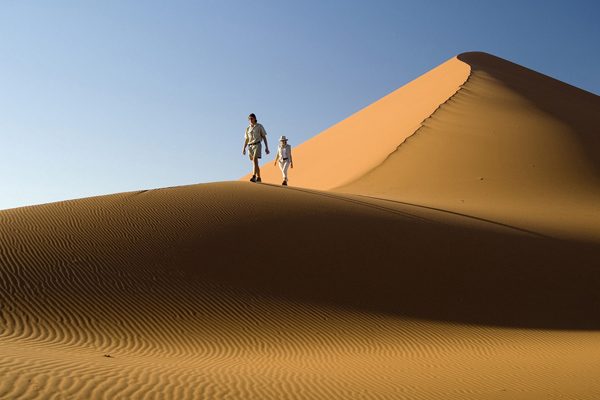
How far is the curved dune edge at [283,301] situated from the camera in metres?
6.87

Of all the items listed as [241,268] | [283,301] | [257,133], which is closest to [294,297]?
[283,301]

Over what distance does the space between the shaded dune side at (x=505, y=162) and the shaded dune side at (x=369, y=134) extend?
119 cm

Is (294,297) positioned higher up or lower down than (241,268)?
lower down

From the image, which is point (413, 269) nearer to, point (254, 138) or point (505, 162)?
point (254, 138)

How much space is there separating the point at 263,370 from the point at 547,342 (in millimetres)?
4994

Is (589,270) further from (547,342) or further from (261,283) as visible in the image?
(261,283)

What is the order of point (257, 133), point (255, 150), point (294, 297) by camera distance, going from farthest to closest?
1. point (255, 150)
2. point (257, 133)
3. point (294, 297)

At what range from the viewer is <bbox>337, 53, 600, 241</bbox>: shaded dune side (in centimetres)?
2086

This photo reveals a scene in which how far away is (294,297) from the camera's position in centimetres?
1119

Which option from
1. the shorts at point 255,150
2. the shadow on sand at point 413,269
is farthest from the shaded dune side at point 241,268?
the shorts at point 255,150

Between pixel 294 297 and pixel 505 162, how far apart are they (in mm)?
18156

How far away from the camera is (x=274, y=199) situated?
1577 centimetres

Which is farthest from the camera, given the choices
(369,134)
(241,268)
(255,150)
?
(369,134)

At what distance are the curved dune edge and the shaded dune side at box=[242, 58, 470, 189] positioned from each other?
13.6 metres
